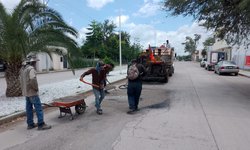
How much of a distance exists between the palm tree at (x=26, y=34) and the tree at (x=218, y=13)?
5648mm

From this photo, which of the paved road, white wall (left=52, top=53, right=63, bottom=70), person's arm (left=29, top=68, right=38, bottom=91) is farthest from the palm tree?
white wall (left=52, top=53, right=63, bottom=70)

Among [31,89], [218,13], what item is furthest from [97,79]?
[218,13]

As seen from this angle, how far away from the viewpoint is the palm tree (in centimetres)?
1061

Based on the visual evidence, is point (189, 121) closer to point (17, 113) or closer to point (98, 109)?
point (98, 109)

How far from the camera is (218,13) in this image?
14195 mm

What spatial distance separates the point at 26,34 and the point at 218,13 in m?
9.55

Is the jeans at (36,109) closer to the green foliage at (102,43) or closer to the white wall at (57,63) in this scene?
the white wall at (57,63)

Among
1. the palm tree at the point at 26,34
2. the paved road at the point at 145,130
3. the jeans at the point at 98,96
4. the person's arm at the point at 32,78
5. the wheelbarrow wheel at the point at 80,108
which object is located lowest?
the paved road at the point at 145,130

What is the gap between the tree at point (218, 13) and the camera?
13.0m

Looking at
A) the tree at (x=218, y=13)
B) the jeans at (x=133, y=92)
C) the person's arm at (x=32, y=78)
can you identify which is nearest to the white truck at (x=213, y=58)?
the tree at (x=218, y=13)

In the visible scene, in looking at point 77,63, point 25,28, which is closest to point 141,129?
point 77,63

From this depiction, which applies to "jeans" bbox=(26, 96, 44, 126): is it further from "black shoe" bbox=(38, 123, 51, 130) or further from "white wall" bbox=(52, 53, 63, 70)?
"white wall" bbox=(52, 53, 63, 70)

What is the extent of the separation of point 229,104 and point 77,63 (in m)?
6.49

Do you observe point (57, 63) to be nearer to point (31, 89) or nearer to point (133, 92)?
point (133, 92)
